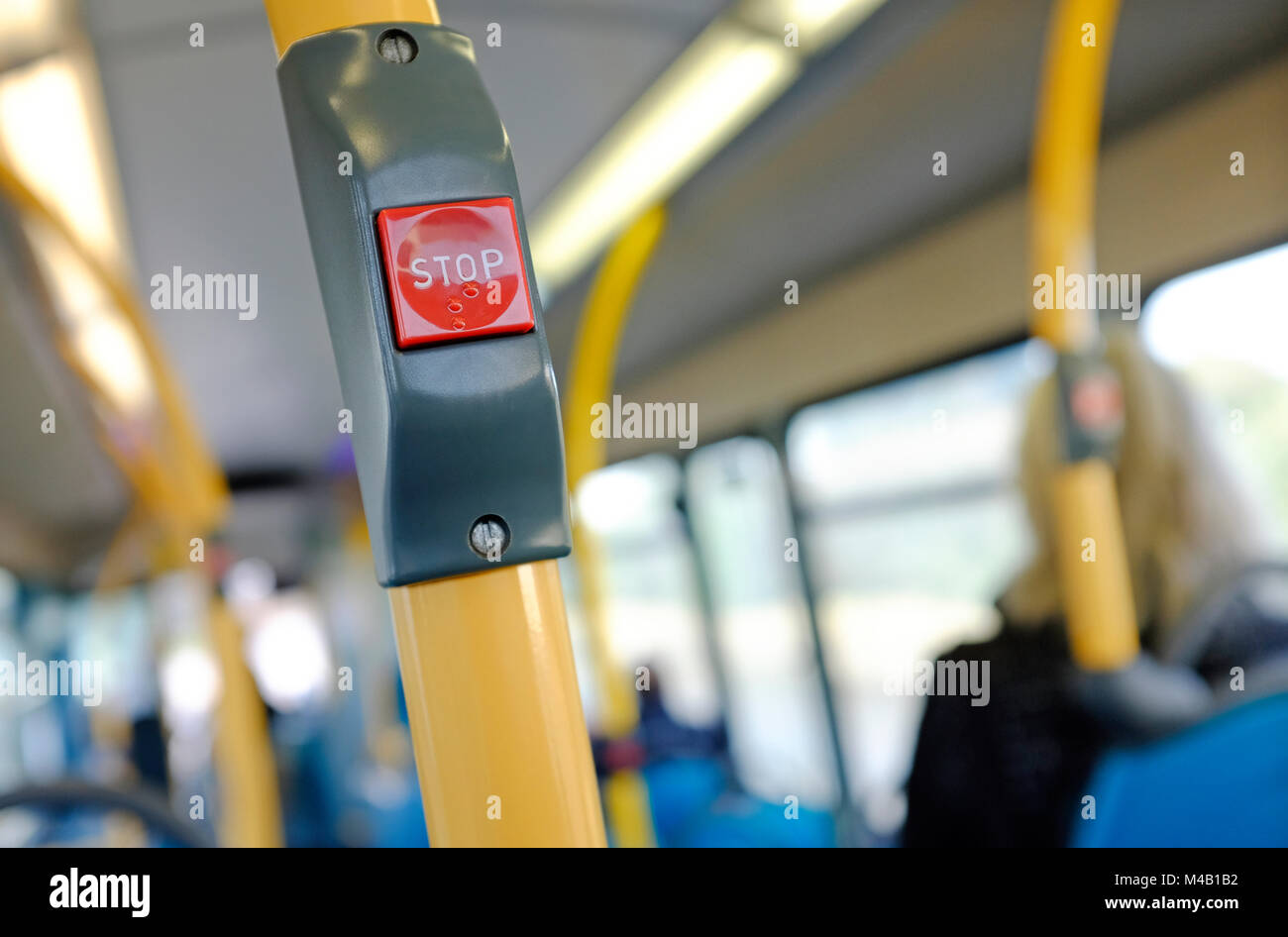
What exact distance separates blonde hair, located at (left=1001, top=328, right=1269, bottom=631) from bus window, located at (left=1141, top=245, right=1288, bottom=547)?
1.76 feet

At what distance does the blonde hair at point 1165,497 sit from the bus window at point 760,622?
5.65 feet

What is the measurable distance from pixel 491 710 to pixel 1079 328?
61cm

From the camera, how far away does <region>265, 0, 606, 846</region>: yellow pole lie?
194 millimetres

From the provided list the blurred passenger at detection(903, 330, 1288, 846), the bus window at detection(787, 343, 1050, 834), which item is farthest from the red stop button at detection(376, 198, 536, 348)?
the bus window at detection(787, 343, 1050, 834)

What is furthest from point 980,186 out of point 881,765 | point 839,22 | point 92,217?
point 92,217

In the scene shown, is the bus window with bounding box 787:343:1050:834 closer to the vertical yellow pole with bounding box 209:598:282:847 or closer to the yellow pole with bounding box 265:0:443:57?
the vertical yellow pole with bounding box 209:598:282:847

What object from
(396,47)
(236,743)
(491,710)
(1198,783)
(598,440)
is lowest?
(1198,783)

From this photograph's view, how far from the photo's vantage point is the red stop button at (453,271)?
186 mm

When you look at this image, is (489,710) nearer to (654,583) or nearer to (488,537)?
(488,537)

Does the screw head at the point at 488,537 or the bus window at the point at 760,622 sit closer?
the screw head at the point at 488,537

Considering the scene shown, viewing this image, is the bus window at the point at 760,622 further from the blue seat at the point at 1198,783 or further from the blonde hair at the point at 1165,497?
the blue seat at the point at 1198,783

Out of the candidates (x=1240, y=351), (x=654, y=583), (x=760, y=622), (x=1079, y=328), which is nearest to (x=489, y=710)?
(x=1079, y=328)

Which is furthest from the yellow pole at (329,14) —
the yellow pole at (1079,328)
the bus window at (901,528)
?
the bus window at (901,528)

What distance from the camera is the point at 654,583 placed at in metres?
3.92
